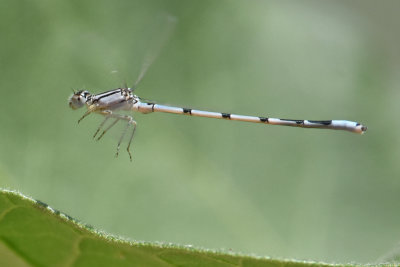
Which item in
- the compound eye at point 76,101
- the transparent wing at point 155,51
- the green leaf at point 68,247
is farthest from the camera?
the transparent wing at point 155,51

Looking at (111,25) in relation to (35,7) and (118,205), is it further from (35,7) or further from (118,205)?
(118,205)

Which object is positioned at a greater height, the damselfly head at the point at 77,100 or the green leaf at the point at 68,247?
the damselfly head at the point at 77,100

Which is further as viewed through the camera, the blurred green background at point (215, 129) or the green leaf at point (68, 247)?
the blurred green background at point (215, 129)

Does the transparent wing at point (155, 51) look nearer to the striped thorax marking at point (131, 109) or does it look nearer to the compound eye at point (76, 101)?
the striped thorax marking at point (131, 109)

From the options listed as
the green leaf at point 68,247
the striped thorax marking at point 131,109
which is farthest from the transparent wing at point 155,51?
the green leaf at point 68,247

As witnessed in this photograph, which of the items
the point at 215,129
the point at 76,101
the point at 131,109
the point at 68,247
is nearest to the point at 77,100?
the point at 76,101

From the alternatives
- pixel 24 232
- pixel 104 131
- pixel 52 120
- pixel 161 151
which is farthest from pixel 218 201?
pixel 24 232

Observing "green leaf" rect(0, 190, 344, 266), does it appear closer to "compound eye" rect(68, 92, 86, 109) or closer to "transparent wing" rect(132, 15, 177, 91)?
"compound eye" rect(68, 92, 86, 109)
